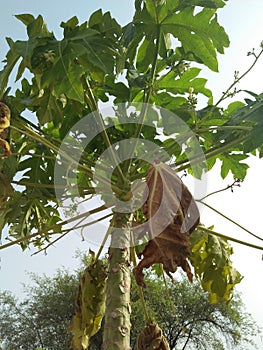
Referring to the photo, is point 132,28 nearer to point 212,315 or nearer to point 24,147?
point 24,147

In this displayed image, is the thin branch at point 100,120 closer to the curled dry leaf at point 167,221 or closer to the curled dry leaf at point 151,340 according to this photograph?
the curled dry leaf at point 167,221

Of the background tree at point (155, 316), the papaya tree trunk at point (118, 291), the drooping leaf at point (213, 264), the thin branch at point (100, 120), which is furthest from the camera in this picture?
the background tree at point (155, 316)

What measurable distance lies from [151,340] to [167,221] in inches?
30.6

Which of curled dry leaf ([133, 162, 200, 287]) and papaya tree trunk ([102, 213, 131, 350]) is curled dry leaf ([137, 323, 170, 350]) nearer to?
papaya tree trunk ([102, 213, 131, 350])

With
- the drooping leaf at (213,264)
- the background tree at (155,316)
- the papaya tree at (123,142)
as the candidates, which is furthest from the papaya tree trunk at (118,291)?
the background tree at (155,316)

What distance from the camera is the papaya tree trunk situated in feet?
5.81

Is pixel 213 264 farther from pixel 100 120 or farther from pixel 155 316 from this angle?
pixel 155 316

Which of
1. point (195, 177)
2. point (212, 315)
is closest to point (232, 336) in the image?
point (212, 315)

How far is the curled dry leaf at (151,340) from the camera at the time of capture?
2.08 metres

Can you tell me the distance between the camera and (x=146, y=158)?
2.22 metres

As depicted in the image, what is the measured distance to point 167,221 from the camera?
5.19 feet

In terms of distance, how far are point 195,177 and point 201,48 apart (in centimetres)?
74

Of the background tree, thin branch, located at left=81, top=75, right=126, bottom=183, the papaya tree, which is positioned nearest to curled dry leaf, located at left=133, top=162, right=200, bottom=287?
the papaya tree

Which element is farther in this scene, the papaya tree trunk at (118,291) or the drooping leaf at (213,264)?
the drooping leaf at (213,264)
